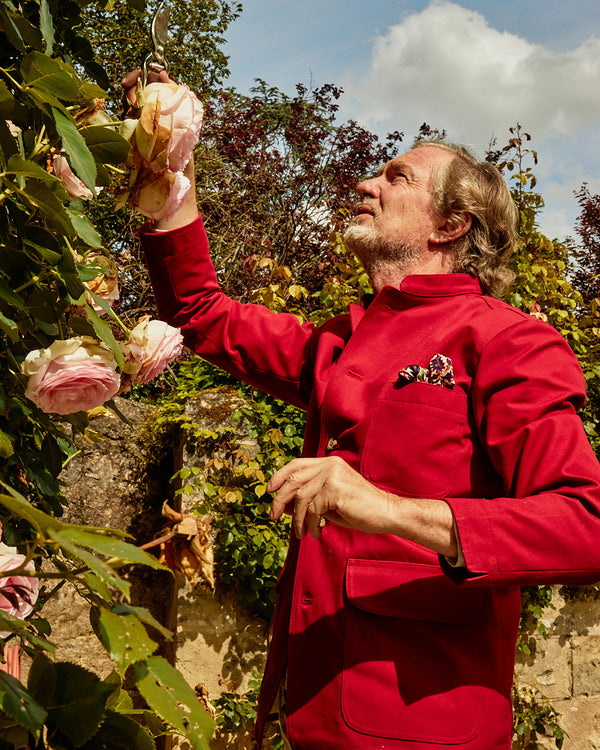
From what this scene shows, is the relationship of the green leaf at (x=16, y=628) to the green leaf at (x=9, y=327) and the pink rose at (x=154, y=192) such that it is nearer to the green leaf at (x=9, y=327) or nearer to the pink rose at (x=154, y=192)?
the green leaf at (x=9, y=327)

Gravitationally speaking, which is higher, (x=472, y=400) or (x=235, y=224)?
(x=235, y=224)

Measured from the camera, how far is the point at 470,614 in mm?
1413

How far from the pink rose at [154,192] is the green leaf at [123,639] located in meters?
0.58

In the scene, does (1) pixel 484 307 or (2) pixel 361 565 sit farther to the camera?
(1) pixel 484 307

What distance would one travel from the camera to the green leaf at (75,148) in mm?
779

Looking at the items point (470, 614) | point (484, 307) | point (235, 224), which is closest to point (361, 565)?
point (470, 614)

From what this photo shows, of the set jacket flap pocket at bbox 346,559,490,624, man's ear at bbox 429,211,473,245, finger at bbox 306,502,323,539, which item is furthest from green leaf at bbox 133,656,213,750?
man's ear at bbox 429,211,473,245

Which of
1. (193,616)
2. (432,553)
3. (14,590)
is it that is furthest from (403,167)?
(193,616)

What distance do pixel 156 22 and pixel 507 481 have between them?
Result: 1005 millimetres

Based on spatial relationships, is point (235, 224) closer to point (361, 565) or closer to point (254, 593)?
point (254, 593)

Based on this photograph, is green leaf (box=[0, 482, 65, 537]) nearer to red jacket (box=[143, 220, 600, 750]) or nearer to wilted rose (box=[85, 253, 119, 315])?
wilted rose (box=[85, 253, 119, 315])

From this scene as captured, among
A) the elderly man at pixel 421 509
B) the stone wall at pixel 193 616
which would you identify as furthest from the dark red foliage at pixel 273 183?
the elderly man at pixel 421 509

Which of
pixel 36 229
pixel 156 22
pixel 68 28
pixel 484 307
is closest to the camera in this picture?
pixel 36 229

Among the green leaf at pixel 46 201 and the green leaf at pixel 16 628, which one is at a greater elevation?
the green leaf at pixel 46 201
